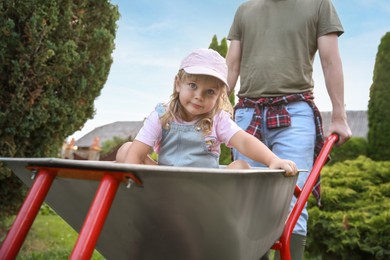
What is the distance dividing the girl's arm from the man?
577 mm

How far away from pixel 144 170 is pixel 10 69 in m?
3.13

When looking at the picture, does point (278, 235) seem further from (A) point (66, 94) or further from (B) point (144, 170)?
(A) point (66, 94)

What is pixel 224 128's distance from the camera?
1.91m

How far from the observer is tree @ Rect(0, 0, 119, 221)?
3756 mm

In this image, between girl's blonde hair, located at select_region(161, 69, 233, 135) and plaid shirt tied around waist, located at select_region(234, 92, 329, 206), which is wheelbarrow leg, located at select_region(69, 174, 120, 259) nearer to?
girl's blonde hair, located at select_region(161, 69, 233, 135)

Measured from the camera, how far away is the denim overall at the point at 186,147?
6.07ft

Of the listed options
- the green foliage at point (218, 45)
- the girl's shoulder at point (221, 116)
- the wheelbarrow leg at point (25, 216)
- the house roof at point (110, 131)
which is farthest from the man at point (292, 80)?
the house roof at point (110, 131)

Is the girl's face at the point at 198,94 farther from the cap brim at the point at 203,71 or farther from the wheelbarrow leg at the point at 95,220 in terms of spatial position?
the wheelbarrow leg at the point at 95,220

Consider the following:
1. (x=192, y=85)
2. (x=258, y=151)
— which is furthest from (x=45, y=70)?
(x=258, y=151)

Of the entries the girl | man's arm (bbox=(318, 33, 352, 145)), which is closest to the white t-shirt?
the girl

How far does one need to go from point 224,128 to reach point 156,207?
0.75 meters

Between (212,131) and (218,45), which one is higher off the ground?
(218,45)

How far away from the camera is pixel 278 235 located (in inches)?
71.3

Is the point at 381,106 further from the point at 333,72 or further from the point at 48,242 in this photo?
the point at 333,72
